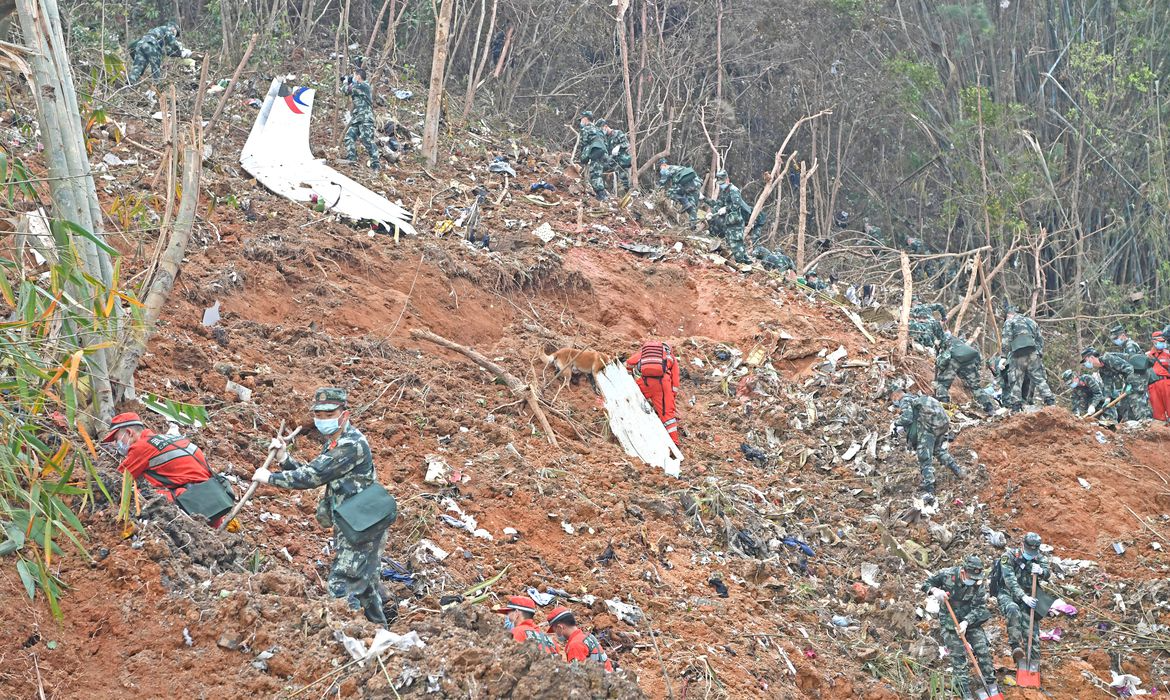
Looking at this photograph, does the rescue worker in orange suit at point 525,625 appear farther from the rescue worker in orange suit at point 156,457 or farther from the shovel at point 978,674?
the shovel at point 978,674

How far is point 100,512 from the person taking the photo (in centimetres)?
587

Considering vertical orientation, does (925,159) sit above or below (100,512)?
below

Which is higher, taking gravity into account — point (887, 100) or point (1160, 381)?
point (1160, 381)

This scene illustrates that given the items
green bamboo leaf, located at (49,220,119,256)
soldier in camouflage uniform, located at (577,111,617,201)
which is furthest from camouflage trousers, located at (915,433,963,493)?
green bamboo leaf, located at (49,220,119,256)

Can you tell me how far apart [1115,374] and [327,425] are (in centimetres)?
967

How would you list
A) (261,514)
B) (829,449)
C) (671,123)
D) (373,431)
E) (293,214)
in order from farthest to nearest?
(671,123), (293,214), (829,449), (373,431), (261,514)

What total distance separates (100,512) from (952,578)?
5387 millimetres

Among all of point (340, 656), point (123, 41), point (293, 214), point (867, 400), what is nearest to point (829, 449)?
point (867, 400)

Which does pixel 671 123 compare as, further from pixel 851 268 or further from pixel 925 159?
pixel 925 159

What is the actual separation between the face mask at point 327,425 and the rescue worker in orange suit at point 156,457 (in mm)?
862

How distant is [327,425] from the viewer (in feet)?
19.0

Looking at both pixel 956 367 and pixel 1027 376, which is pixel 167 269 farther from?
pixel 1027 376

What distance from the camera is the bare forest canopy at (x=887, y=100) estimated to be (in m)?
21.3

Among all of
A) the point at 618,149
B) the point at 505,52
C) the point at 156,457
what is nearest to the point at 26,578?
the point at 156,457
